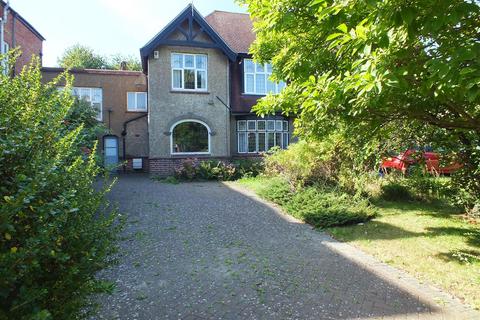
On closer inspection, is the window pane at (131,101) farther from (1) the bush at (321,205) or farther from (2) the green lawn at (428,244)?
(2) the green lawn at (428,244)

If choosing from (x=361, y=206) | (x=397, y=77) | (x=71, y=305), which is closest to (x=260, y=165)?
(x=361, y=206)

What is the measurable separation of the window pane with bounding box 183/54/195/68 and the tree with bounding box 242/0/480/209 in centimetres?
985

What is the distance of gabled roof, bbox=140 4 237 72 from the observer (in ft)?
51.9

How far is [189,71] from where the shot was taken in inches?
660

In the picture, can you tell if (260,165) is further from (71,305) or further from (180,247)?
(71,305)

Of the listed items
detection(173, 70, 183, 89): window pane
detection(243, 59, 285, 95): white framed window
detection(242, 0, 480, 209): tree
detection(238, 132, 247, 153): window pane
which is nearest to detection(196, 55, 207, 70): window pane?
detection(173, 70, 183, 89): window pane

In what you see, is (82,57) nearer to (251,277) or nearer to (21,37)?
(21,37)

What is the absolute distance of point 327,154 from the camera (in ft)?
34.8

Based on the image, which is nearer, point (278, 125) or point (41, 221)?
point (41, 221)

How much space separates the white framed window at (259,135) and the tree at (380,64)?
10883mm

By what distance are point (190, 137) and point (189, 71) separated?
3081mm

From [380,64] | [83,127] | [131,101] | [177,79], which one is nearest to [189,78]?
[177,79]

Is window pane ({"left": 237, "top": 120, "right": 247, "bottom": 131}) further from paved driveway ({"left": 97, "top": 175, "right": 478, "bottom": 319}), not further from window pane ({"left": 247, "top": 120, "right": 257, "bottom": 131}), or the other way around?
paved driveway ({"left": 97, "top": 175, "right": 478, "bottom": 319})

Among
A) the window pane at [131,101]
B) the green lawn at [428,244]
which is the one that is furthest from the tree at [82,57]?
the green lawn at [428,244]
